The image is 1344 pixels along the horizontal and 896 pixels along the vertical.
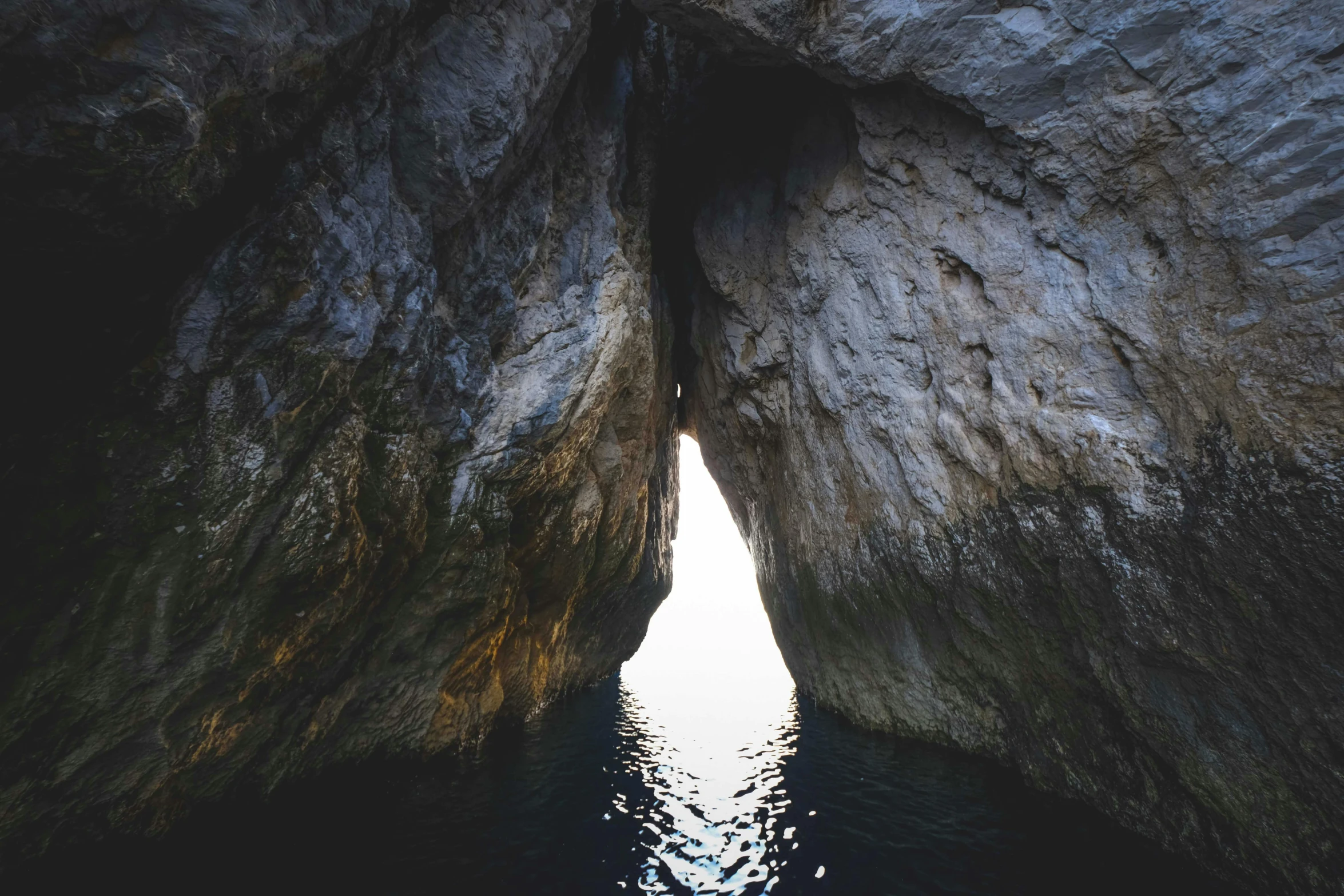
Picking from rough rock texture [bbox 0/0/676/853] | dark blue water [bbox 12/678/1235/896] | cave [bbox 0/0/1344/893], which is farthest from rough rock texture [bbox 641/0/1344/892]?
rough rock texture [bbox 0/0/676/853]

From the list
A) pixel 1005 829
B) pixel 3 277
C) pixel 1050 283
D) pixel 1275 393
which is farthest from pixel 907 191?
pixel 3 277

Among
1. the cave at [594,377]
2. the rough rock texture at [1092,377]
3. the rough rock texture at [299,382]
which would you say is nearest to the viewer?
the rough rock texture at [299,382]

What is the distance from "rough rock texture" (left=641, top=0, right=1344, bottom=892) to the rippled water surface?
972 mm

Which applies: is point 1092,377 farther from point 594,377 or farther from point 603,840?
point 603,840

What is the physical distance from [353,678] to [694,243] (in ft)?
33.5

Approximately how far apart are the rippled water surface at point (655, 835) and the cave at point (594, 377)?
369 millimetres

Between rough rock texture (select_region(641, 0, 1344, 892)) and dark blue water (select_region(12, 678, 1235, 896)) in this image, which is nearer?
rough rock texture (select_region(641, 0, 1344, 892))

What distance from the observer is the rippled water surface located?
5.64 m

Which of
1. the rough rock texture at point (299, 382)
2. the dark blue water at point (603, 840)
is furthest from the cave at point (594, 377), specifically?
the dark blue water at point (603, 840)

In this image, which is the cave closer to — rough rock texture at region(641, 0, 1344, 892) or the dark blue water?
rough rock texture at region(641, 0, 1344, 892)

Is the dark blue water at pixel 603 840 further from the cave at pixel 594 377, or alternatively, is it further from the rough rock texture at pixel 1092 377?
the rough rock texture at pixel 1092 377

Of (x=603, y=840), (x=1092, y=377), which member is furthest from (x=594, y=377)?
(x=1092, y=377)

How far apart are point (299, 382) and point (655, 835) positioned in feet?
20.6

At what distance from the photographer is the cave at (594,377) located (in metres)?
4.75
